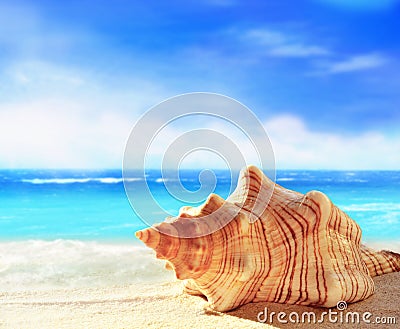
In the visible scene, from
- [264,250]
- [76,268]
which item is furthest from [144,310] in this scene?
[76,268]

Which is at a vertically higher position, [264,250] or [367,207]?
[367,207]

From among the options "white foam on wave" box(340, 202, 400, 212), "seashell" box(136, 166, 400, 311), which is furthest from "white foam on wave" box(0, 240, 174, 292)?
"white foam on wave" box(340, 202, 400, 212)

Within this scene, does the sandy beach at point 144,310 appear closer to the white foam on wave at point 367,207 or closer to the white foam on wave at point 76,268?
the white foam on wave at point 76,268

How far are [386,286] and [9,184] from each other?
2130 centimetres

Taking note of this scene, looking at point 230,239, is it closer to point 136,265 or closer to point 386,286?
point 386,286

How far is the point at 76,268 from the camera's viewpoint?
11.6ft

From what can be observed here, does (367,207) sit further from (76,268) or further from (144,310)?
(144,310)

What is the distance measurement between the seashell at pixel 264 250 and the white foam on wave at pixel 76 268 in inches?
35.1

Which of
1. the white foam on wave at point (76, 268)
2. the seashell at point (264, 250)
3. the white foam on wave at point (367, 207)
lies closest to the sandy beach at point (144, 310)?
the seashell at point (264, 250)

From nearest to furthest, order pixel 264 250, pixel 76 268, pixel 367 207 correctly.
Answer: pixel 264 250, pixel 76 268, pixel 367 207

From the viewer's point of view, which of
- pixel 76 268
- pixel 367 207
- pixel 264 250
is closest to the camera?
pixel 264 250

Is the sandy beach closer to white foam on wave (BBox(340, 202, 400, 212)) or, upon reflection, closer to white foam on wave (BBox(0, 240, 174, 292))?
white foam on wave (BBox(0, 240, 174, 292))

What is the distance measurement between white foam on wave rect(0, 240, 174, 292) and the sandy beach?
33 centimetres

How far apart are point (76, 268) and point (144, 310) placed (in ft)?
4.39
